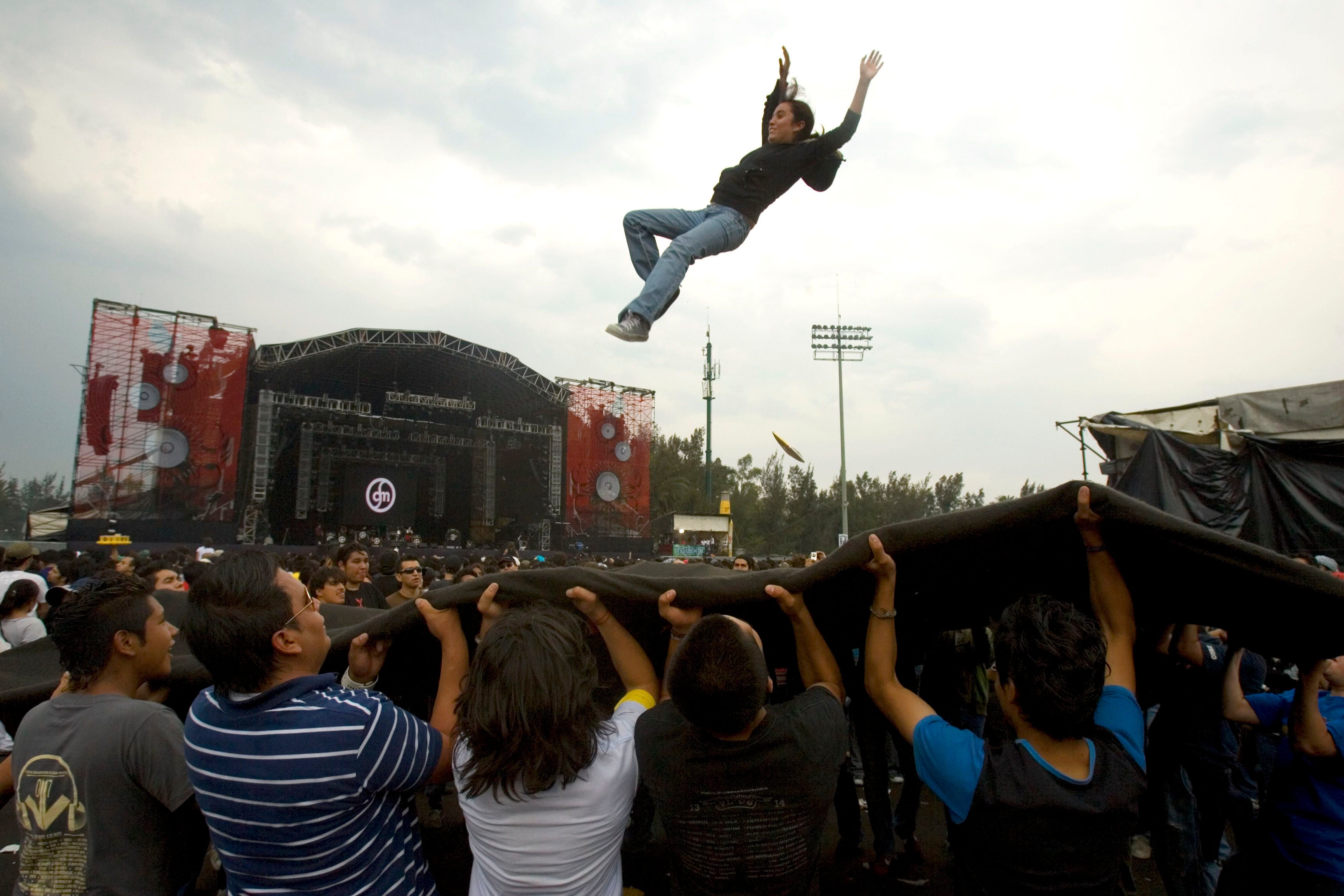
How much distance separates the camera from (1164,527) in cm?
154

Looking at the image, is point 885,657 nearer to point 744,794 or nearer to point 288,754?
point 744,794

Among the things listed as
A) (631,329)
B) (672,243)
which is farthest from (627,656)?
(672,243)

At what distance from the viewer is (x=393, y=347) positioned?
930 inches

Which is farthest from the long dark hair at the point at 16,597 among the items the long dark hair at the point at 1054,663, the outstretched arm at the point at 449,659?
the long dark hair at the point at 1054,663

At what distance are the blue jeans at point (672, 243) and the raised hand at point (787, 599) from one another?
2256 millimetres

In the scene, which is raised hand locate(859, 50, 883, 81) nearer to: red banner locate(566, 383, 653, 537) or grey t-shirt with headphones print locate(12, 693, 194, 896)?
grey t-shirt with headphones print locate(12, 693, 194, 896)

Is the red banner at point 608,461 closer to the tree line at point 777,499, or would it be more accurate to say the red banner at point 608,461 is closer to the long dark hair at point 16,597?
the tree line at point 777,499

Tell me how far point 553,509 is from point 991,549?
26.3 metres

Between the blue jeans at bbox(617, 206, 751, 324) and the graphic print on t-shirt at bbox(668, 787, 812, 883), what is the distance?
2.61 meters

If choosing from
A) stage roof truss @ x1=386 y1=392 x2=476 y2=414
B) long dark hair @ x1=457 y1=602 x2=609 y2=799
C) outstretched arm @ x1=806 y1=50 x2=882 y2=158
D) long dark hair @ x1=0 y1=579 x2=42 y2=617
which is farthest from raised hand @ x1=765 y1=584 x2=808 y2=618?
stage roof truss @ x1=386 y1=392 x2=476 y2=414

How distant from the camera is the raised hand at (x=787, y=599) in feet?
6.11

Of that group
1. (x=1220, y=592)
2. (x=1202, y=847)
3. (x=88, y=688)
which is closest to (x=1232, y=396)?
(x=1202, y=847)

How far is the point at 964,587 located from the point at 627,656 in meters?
0.96

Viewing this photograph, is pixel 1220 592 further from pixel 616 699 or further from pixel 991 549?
pixel 616 699
